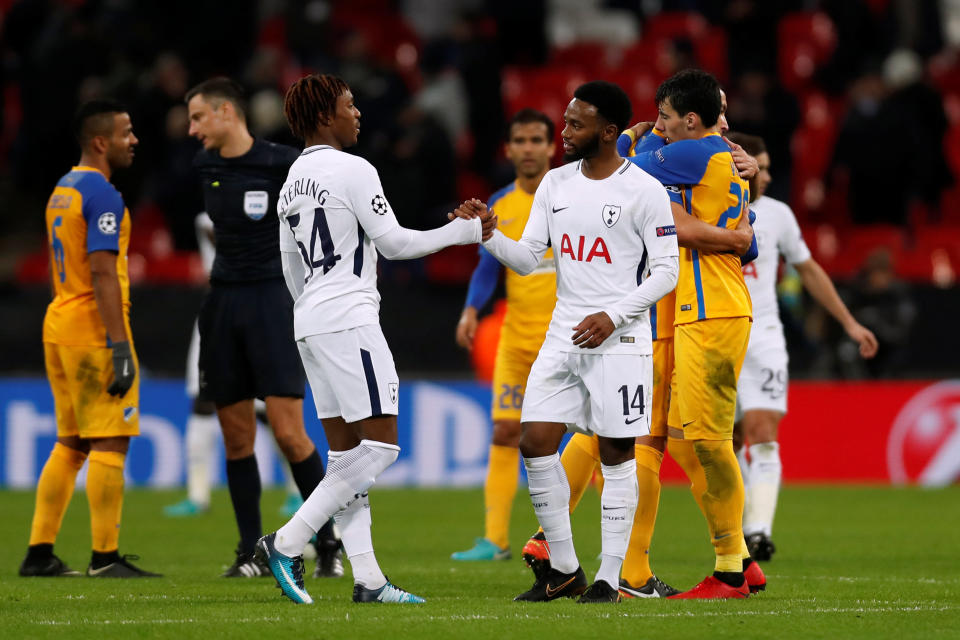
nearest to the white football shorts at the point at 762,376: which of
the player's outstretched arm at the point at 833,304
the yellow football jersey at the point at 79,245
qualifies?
the player's outstretched arm at the point at 833,304

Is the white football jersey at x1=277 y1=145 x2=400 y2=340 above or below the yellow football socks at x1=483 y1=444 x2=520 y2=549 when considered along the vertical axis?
above

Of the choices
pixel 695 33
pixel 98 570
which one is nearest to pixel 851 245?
pixel 695 33

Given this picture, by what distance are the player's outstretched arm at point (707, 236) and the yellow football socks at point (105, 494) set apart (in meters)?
3.36

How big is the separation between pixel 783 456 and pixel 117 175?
25.4 feet

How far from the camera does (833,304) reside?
8984mm

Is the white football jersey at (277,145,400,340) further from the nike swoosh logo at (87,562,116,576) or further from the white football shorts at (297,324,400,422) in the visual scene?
the nike swoosh logo at (87,562,116,576)

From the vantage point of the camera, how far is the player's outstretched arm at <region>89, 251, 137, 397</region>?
26.3ft

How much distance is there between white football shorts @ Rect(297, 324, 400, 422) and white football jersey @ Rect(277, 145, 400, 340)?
0.05 meters

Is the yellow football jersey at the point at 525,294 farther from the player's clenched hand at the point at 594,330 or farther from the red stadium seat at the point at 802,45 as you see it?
the red stadium seat at the point at 802,45

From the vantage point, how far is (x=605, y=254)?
21.6 feet

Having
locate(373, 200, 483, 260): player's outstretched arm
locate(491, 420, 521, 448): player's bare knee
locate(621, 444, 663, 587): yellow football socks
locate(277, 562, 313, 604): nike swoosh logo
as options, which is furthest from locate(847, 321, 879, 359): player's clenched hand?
locate(277, 562, 313, 604): nike swoosh logo

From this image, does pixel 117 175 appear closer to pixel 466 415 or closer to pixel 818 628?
pixel 466 415

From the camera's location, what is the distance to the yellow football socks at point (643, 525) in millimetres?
Answer: 7129

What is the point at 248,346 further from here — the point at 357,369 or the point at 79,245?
the point at 357,369
